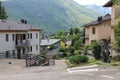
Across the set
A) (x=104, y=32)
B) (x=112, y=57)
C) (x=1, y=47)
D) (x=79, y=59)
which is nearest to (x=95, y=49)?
(x=112, y=57)

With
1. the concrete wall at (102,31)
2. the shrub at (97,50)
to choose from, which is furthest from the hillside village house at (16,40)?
the shrub at (97,50)

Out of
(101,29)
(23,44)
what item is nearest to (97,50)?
(23,44)

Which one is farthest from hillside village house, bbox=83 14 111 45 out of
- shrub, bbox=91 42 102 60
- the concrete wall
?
shrub, bbox=91 42 102 60

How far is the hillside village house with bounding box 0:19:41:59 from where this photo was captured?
2085 inches

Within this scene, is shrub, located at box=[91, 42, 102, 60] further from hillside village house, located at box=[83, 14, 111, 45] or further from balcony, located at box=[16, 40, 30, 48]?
hillside village house, located at box=[83, 14, 111, 45]

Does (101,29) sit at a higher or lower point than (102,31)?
higher

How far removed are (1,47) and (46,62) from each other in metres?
11.5

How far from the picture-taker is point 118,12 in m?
40.6

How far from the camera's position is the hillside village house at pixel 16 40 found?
2085 inches

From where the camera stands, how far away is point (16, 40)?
2299 inches

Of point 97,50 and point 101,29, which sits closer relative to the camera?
point 97,50

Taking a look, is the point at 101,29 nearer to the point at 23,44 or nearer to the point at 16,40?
the point at 23,44

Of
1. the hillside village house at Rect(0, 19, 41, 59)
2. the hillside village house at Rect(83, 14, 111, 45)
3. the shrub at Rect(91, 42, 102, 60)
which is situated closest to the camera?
the shrub at Rect(91, 42, 102, 60)

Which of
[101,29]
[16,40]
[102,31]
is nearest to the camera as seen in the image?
[16,40]
